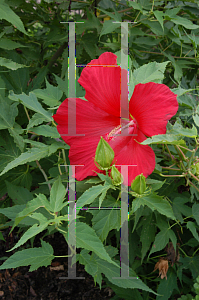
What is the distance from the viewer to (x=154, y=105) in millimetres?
482

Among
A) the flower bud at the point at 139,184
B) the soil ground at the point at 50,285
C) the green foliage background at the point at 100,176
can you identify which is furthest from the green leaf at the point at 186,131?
the soil ground at the point at 50,285

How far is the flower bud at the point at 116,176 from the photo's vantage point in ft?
1.52

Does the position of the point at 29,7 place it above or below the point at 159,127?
above

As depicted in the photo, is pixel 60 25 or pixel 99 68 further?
pixel 60 25

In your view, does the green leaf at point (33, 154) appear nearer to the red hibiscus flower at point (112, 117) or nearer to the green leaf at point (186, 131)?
the red hibiscus flower at point (112, 117)

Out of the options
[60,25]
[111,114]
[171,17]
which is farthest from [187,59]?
[111,114]

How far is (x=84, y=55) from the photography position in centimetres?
109

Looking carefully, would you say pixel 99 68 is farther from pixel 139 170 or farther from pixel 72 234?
pixel 72 234

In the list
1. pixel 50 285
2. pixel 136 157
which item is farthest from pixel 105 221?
pixel 50 285

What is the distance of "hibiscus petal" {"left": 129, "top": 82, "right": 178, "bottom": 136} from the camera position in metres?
0.47

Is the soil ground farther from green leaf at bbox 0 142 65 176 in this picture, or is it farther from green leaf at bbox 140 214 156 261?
green leaf at bbox 0 142 65 176

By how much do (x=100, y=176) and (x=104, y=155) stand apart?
4cm

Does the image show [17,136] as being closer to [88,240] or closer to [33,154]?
[33,154]

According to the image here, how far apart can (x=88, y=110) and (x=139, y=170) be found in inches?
6.7
